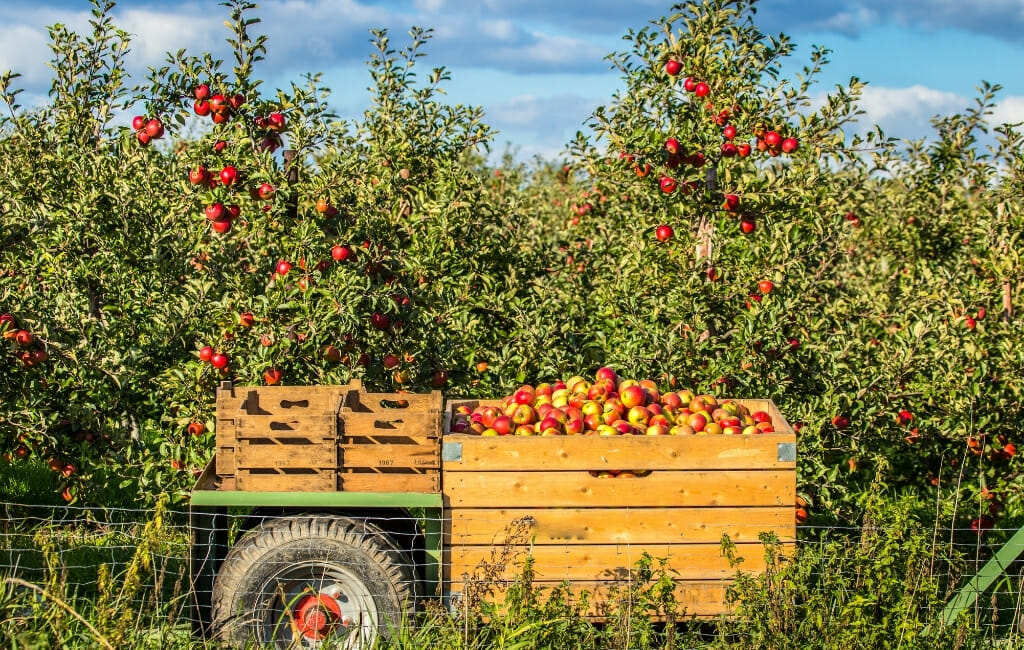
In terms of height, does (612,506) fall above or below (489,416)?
below

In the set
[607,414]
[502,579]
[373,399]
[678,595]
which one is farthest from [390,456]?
[678,595]

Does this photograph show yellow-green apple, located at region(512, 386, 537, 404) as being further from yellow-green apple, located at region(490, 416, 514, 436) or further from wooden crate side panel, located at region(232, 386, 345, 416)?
wooden crate side panel, located at region(232, 386, 345, 416)

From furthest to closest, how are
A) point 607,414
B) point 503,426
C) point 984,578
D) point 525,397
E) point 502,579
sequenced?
point 525,397 < point 607,414 < point 503,426 < point 984,578 < point 502,579

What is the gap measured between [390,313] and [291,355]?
578 mm

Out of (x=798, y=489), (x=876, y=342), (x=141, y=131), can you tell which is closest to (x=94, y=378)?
(x=141, y=131)

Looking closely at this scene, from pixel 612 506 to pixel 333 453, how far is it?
117 cm

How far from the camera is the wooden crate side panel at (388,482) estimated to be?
4398 mm

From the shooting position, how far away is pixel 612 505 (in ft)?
14.3

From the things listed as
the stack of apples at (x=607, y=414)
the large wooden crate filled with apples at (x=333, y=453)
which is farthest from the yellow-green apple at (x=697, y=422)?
the large wooden crate filled with apples at (x=333, y=453)

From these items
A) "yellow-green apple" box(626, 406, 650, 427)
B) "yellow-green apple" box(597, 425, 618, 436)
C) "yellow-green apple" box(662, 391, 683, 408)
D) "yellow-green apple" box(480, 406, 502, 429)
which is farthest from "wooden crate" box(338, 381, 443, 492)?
"yellow-green apple" box(662, 391, 683, 408)

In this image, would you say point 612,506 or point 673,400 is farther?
point 673,400

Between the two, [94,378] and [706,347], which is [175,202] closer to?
→ [94,378]

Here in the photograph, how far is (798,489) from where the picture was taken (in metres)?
5.68

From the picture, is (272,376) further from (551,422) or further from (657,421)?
(657,421)
